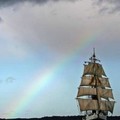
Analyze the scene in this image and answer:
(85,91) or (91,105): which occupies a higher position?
(85,91)

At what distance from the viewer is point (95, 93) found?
6811 inches

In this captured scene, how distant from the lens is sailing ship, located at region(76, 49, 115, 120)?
17112cm

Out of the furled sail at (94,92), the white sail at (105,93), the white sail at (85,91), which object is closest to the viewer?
the white sail at (85,91)

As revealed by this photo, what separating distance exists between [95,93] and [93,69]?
27.1 ft

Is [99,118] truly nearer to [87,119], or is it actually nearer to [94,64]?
[87,119]

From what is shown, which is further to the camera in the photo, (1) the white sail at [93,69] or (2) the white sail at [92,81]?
(1) the white sail at [93,69]

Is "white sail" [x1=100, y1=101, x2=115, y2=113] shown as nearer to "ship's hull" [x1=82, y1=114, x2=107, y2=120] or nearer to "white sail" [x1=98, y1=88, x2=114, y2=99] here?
"white sail" [x1=98, y1=88, x2=114, y2=99]

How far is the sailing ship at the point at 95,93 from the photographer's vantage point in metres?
171

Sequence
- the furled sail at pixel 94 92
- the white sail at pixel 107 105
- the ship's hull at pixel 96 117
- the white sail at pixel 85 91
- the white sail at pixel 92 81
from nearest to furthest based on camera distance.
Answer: the ship's hull at pixel 96 117
the white sail at pixel 85 91
the furled sail at pixel 94 92
the white sail at pixel 92 81
the white sail at pixel 107 105

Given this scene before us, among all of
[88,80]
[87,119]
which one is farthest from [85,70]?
[87,119]

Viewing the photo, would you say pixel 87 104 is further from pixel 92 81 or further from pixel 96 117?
pixel 92 81

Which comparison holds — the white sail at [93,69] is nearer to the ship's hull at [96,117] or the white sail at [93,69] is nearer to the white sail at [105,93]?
the white sail at [105,93]

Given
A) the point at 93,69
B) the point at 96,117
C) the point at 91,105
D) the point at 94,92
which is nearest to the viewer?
the point at 96,117

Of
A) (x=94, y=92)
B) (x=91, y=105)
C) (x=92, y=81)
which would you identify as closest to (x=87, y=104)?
(x=91, y=105)
